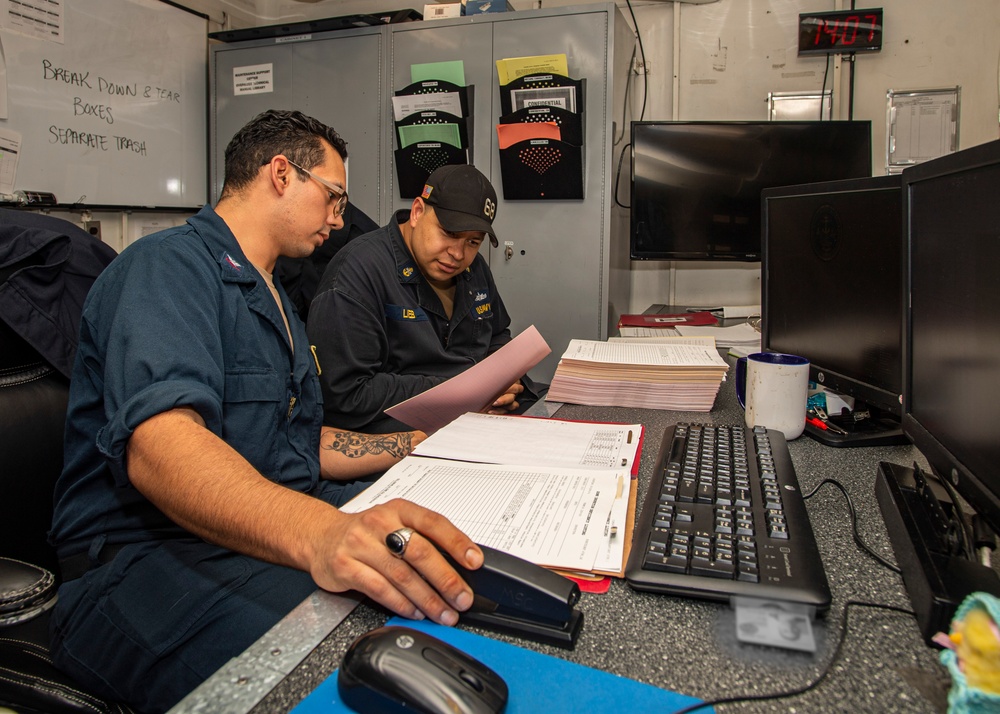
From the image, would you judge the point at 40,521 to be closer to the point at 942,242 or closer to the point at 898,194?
the point at 942,242

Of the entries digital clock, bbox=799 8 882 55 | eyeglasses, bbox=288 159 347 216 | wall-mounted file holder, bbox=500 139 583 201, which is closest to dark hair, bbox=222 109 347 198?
eyeglasses, bbox=288 159 347 216

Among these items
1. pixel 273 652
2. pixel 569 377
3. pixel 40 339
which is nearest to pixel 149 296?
pixel 40 339

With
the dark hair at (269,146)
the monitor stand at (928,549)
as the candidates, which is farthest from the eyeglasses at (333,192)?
the monitor stand at (928,549)

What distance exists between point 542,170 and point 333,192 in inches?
58.0

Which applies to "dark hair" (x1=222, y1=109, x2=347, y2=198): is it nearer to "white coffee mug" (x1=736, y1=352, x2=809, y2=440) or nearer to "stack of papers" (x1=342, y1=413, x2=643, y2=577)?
"stack of papers" (x1=342, y1=413, x2=643, y2=577)

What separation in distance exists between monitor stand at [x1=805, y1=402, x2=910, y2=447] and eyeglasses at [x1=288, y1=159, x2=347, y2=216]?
970 mm

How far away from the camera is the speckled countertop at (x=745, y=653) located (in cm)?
47

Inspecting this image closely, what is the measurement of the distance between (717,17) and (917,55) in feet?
2.64

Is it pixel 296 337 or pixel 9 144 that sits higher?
pixel 9 144

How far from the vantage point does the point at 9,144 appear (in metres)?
2.27

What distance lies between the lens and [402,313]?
70.8 inches

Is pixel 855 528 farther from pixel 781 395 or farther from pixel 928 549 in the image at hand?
pixel 781 395

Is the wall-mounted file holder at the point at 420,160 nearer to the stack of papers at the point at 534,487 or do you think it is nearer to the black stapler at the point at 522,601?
the stack of papers at the point at 534,487

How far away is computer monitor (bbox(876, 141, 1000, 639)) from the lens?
574 millimetres
